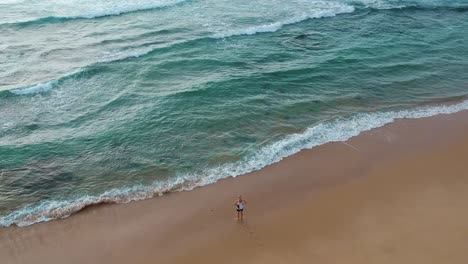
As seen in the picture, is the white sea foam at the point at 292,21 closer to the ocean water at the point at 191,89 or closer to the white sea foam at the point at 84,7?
the ocean water at the point at 191,89

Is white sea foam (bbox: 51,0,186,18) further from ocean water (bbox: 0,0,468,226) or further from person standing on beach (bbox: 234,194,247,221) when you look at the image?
person standing on beach (bbox: 234,194,247,221)

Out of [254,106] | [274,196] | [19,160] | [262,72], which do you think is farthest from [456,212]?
[19,160]

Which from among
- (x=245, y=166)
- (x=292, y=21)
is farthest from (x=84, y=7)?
(x=245, y=166)

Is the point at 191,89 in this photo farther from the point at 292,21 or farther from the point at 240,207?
the point at 292,21

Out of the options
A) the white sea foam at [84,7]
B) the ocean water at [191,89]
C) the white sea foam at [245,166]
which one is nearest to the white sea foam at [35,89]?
the ocean water at [191,89]

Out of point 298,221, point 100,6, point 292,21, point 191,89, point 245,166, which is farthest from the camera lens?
point 100,6

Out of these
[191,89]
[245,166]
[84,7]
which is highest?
[84,7]
